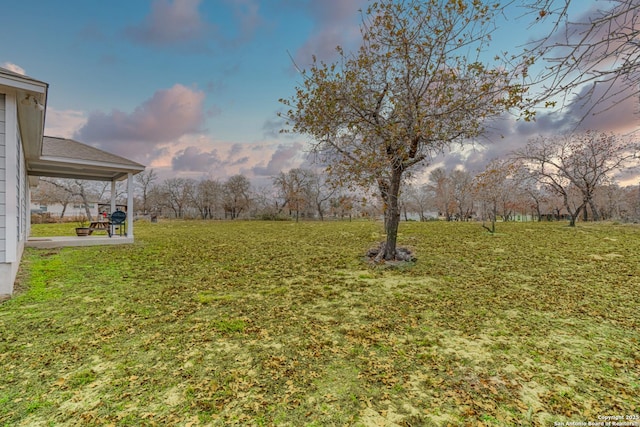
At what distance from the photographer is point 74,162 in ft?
28.0

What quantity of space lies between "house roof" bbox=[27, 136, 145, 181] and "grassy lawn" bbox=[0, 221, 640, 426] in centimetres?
419

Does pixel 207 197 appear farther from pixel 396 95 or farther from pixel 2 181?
pixel 396 95

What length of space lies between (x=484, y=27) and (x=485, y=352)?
18.1ft

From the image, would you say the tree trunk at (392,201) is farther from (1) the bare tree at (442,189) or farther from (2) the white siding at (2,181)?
(1) the bare tree at (442,189)

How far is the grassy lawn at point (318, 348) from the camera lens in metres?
1.95

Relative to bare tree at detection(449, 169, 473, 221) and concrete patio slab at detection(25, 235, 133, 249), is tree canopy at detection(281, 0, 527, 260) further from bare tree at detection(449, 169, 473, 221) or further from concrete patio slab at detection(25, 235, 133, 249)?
bare tree at detection(449, 169, 473, 221)

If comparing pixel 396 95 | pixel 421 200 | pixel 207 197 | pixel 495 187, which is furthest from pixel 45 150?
pixel 421 200

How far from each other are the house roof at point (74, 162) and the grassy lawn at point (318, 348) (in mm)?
4190

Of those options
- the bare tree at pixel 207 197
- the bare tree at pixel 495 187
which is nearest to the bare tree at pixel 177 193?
the bare tree at pixel 207 197

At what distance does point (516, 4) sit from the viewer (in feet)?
6.28

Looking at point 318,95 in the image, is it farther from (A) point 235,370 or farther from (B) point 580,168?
(B) point 580,168

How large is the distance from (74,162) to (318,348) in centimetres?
988

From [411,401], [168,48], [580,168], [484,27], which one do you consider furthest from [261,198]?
[411,401]

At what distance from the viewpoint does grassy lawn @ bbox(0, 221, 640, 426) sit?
195 cm
